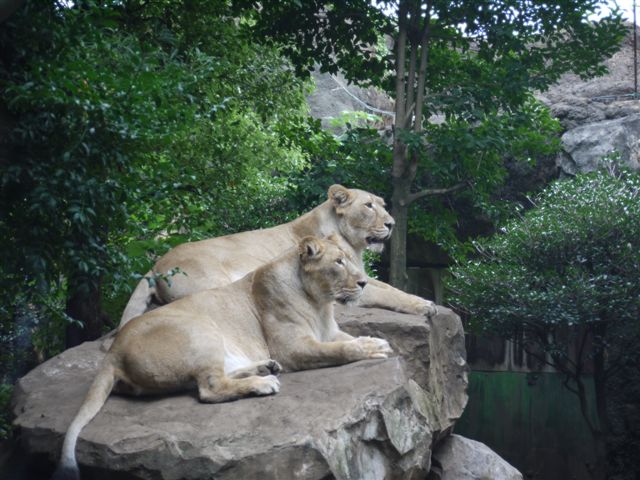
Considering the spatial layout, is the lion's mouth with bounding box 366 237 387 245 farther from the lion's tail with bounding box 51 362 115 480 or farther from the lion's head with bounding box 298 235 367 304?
Result: the lion's tail with bounding box 51 362 115 480

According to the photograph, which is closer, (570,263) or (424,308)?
(424,308)

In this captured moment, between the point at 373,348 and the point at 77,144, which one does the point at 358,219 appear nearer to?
the point at 373,348

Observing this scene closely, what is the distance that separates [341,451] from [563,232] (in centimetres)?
774

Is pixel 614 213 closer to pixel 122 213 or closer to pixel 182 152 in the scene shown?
pixel 182 152

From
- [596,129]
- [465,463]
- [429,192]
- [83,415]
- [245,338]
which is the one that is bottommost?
[465,463]

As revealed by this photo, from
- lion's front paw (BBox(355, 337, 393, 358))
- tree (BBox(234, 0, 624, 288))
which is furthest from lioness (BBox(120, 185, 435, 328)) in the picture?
tree (BBox(234, 0, 624, 288))

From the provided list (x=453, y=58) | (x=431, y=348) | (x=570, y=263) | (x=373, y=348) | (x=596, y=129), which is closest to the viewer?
A: (x=373, y=348)

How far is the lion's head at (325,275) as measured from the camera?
621 cm

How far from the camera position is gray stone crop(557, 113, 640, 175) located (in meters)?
14.9

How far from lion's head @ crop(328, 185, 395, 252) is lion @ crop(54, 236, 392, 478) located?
1.81 metres

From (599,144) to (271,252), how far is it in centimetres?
883

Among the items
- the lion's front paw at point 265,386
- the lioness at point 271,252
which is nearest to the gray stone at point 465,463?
the lioness at point 271,252

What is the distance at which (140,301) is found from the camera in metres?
7.59

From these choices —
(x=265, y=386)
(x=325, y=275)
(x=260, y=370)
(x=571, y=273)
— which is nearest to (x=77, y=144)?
(x=325, y=275)
